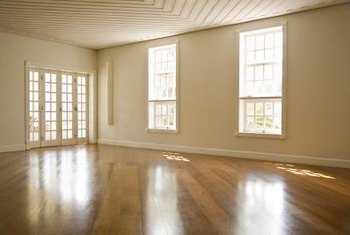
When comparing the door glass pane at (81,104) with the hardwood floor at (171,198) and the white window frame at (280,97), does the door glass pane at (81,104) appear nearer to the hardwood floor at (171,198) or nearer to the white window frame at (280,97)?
the hardwood floor at (171,198)

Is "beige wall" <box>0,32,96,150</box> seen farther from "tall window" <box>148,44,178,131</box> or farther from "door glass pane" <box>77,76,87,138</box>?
"tall window" <box>148,44,178,131</box>

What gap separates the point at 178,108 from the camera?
300 inches

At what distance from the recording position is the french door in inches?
321

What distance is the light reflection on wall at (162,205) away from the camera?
2582 mm

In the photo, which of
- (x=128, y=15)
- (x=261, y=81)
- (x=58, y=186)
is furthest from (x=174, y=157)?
(x=128, y=15)

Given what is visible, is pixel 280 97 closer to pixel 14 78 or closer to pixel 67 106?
pixel 67 106

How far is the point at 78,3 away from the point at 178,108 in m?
3.43

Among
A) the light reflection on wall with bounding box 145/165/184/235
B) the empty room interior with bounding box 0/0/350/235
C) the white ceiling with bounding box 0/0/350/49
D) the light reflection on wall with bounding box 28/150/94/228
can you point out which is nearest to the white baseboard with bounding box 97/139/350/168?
the empty room interior with bounding box 0/0/350/235

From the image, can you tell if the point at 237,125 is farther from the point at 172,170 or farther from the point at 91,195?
the point at 91,195

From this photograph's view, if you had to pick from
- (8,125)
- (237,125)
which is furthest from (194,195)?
(8,125)

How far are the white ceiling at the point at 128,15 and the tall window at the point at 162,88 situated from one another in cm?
59

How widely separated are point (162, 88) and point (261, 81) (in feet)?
9.13

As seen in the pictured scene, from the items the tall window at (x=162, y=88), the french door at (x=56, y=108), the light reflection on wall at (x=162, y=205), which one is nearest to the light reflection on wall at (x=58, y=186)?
the light reflection on wall at (x=162, y=205)

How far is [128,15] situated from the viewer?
6121 mm
